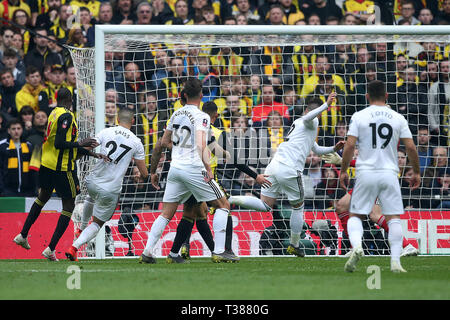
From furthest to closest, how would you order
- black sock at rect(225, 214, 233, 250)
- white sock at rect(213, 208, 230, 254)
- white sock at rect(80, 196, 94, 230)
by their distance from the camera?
white sock at rect(80, 196, 94, 230) < black sock at rect(225, 214, 233, 250) < white sock at rect(213, 208, 230, 254)

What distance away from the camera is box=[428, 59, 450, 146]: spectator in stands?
1361 centimetres

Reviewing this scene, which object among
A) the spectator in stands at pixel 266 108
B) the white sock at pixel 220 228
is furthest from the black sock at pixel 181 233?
the spectator in stands at pixel 266 108

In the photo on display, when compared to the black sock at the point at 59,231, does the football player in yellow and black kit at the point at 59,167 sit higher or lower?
higher

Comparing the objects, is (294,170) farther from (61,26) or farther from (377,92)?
(61,26)

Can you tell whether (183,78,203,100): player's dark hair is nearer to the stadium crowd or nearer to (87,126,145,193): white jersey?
(87,126,145,193): white jersey

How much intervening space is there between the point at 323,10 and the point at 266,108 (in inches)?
152

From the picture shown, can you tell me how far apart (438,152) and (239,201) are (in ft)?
13.1

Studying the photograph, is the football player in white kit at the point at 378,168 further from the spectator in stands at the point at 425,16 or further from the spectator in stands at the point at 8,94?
the spectator in stands at the point at 425,16

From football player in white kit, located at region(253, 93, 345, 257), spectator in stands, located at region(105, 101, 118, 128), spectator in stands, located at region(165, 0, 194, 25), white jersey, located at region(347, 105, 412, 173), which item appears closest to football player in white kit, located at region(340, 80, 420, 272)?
white jersey, located at region(347, 105, 412, 173)

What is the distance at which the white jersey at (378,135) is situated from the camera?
26.5 feet

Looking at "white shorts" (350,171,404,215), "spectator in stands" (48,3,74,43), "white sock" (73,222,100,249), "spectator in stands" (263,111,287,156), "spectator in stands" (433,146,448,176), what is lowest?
"white sock" (73,222,100,249)

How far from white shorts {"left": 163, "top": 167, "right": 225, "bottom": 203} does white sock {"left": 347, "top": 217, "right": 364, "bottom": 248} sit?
6.68 feet

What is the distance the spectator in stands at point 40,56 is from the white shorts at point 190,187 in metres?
6.40

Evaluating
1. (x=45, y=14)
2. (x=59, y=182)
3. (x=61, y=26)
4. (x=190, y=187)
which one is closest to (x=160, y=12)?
(x=61, y=26)
